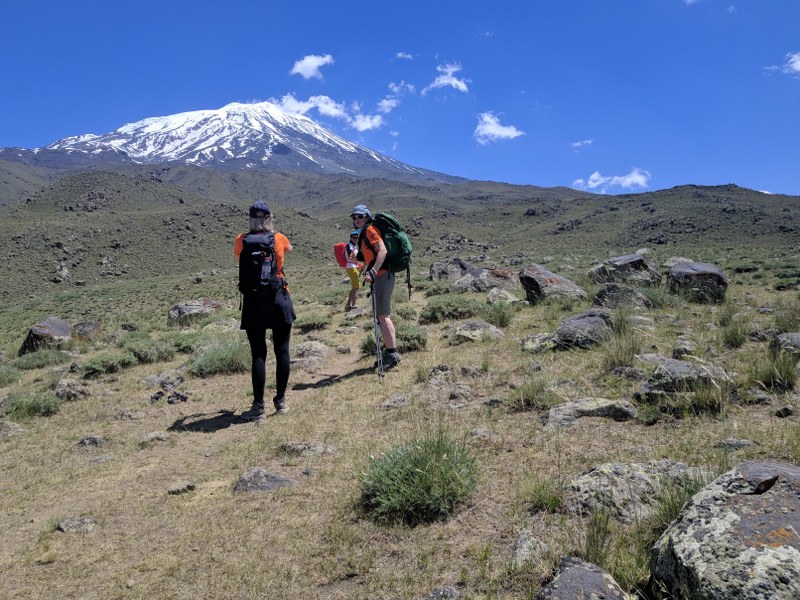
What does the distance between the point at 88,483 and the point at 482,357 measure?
4174mm

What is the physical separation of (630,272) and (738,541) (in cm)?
1041

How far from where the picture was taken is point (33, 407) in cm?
609

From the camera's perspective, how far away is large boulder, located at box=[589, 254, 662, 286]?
11.1 m

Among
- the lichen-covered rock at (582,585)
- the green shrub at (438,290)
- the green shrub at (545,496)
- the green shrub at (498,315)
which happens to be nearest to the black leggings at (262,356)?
the green shrub at (545,496)

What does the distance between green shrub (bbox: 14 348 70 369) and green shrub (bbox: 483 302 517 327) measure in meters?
8.06

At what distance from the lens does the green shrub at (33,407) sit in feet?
19.7

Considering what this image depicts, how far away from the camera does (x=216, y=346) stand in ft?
26.6

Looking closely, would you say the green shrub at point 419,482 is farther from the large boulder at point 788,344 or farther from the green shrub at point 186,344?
the green shrub at point 186,344

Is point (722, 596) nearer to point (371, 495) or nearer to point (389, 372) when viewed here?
point (371, 495)

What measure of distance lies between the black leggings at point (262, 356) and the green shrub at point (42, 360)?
676 centimetres

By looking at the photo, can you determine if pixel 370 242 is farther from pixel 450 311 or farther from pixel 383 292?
pixel 450 311

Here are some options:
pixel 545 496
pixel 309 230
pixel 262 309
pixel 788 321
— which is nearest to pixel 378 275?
pixel 262 309

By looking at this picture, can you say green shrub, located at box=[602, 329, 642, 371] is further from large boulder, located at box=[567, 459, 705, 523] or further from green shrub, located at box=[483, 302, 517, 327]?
green shrub, located at box=[483, 302, 517, 327]

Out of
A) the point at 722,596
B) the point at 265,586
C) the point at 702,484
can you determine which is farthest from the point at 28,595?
the point at 702,484
